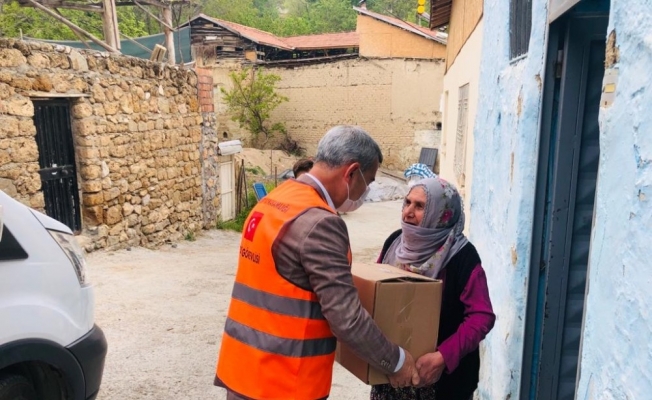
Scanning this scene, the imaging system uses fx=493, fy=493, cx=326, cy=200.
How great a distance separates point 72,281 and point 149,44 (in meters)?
9.12

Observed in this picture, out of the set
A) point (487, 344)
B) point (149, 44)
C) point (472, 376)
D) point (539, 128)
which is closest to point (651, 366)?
point (472, 376)

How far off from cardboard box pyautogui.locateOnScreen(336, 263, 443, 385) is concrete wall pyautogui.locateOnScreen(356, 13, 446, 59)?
1955 cm

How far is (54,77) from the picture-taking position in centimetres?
584

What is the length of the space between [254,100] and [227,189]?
9.05 metres

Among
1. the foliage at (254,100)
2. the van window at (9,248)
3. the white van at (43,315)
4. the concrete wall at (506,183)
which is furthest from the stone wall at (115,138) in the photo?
the foliage at (254,100)

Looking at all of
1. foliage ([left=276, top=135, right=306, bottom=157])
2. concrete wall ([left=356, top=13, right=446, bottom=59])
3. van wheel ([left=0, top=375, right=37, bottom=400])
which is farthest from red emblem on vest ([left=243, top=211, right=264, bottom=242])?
concrete wall ([left=356, top=13, right=446, bottom=59])

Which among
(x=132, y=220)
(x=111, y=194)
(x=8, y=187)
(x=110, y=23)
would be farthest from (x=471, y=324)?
(x=110, y=23)

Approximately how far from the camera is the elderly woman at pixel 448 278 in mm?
1912

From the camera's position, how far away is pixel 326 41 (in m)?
22.8

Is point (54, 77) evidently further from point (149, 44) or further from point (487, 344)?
point (487, 344)

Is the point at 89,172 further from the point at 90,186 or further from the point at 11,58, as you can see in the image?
the point at 11,58

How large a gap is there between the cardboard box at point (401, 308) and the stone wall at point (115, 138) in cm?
500

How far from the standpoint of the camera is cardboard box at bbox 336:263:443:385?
5.76 feet

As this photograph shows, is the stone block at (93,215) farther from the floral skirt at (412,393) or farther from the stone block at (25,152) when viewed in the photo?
the floral skirt at (412,393)
